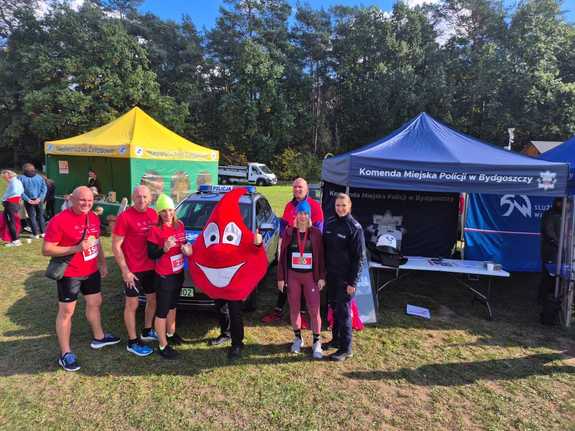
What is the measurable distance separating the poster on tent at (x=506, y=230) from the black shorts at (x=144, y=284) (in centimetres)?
600

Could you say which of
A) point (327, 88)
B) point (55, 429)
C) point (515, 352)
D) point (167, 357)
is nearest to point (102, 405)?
point (55, 429)

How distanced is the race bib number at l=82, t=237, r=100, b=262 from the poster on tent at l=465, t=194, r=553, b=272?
256 inches

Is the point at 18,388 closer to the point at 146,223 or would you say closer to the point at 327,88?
the point at 146,223

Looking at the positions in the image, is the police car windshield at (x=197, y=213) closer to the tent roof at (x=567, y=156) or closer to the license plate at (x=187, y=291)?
the license plate at (x=187, y=291)

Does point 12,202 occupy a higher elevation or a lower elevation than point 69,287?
higher

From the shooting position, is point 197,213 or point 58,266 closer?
point 58,266

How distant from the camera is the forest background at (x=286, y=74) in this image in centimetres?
3266

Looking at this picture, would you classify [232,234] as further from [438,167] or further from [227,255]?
[438,167]

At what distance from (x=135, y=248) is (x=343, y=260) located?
6.76 ft

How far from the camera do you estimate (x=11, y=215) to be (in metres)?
8.30

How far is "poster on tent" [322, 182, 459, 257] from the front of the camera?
762cm

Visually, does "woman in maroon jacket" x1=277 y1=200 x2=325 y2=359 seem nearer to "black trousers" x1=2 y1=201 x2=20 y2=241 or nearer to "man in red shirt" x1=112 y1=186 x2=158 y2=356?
"man in red shirt" x1=112 y1=186 x2=158 y2=356

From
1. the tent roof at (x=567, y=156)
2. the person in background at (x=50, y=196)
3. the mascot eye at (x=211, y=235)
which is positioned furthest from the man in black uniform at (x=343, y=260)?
the person in background at (x=50, y=196)

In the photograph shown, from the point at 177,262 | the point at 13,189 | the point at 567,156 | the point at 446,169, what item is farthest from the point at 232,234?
the point at 13,189
